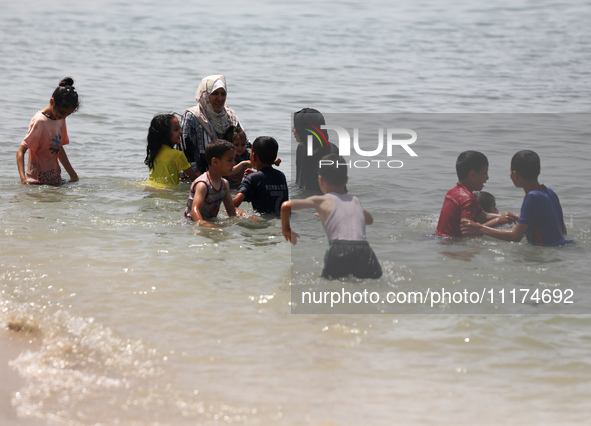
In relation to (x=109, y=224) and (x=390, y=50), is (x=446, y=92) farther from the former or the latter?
(x=109, y=224)

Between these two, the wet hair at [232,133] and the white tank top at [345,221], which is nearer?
the white tank top at [345,221]

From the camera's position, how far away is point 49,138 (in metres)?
7.50

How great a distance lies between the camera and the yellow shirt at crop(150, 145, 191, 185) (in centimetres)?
741

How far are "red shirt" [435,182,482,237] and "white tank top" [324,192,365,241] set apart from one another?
49.1 inches

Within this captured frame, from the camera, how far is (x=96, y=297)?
4.75 metres

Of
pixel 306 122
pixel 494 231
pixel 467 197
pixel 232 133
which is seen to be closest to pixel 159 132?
pixel 232 133

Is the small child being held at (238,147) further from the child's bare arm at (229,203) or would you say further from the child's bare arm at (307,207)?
the child's bare arm at (307,207)

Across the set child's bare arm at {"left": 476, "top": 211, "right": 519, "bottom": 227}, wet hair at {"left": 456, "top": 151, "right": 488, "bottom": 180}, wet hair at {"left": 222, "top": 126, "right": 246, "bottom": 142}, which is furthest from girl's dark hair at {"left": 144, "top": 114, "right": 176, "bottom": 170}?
child's bare arm at {"left": 476, "top": 211, "right": 519, "bottom": 227}

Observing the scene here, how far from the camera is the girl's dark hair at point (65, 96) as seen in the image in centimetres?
723

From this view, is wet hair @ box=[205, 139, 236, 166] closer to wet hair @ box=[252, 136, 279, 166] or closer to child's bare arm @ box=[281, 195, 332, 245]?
wet hair @ box=[252, 136, 279, 166]

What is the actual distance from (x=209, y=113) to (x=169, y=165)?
0.68 meters

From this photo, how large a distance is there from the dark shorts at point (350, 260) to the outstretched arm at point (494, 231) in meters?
1.17

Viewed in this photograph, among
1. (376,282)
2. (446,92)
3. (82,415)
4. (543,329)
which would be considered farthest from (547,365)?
(446,92)

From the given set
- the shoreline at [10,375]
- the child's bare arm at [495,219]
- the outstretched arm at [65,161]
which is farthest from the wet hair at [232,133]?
the shoreline at [10,375]
